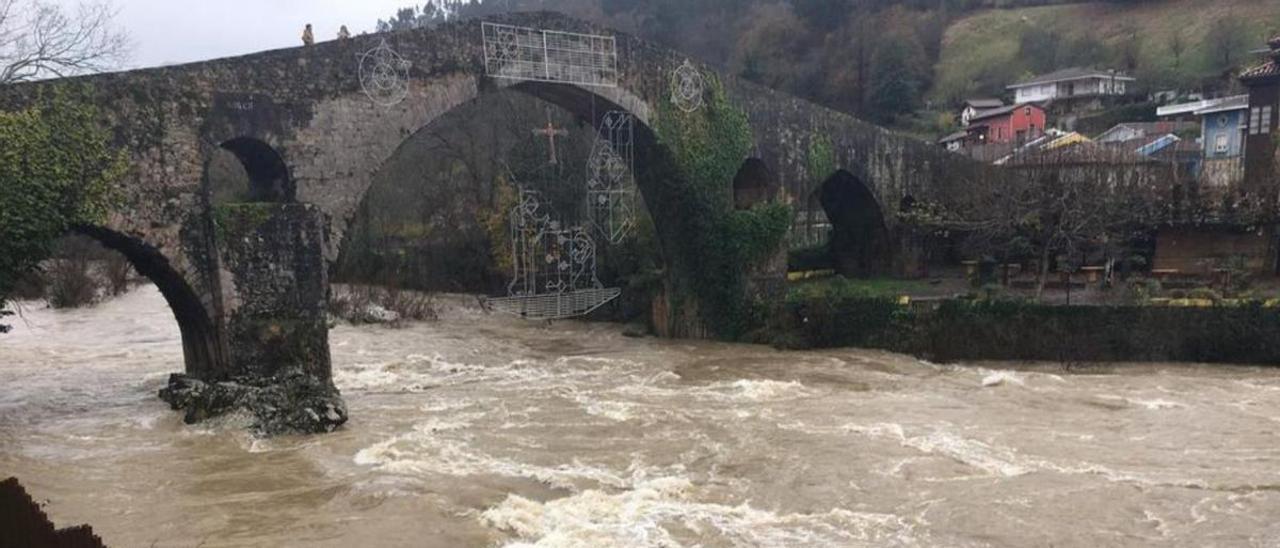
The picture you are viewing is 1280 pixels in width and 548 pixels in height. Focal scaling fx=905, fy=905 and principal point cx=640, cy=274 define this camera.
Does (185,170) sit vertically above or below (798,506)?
above

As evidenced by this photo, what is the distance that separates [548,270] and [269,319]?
15630 mm

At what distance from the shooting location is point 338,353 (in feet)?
70.9

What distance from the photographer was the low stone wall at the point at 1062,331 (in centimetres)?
1844

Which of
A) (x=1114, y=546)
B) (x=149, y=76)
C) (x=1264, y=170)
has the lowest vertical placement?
(x=1114, y=546)

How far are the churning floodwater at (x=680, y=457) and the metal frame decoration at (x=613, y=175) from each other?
6203 millimetres

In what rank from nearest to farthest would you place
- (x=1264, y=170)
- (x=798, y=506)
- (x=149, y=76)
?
(x=798, y=506), (x=149, y=76), (x=1264, y=170)

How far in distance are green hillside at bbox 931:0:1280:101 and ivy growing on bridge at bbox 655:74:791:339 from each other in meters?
36.3

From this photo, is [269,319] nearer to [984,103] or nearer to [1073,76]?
[984,103]

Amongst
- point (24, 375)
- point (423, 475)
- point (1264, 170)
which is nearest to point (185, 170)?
point (423, 475)

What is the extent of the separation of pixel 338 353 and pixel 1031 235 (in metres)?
19.4

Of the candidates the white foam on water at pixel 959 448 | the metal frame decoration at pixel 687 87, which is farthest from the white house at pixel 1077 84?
the white foam on water at pixel 959 448

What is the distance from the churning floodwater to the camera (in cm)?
959

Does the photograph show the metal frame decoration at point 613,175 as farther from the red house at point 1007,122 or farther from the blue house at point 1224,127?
the red house at point 1007,122

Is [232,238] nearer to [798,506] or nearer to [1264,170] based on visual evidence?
[798,506]
